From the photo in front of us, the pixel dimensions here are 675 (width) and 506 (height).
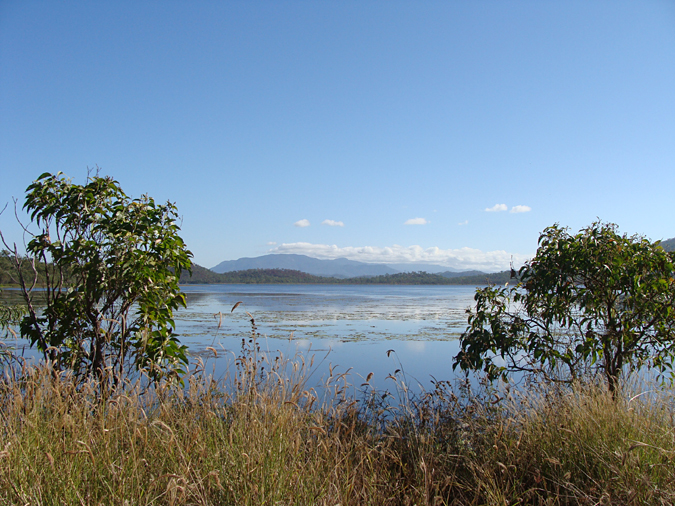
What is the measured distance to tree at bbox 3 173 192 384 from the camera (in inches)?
162

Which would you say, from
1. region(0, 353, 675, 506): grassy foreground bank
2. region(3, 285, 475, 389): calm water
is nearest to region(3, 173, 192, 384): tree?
region(0, 353, 675, 506): grassy foreground bank

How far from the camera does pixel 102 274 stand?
412 centimetres

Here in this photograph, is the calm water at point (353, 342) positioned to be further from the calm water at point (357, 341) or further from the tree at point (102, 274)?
the tree at point (102, 274)

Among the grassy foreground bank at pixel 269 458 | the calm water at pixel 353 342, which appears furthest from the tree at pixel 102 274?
the calm water at pixel 353 342

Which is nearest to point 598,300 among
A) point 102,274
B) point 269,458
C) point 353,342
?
point 269,458

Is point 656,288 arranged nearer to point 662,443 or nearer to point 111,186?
point 662,443

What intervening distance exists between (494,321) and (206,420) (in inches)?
143

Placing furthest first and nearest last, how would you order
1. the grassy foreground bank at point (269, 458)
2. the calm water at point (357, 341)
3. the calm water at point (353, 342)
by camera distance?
the calm water at point (357, 341)
the calm water at point (353, 342)
the grassy foreground bank at point (269, 458)

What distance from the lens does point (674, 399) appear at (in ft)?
13.6

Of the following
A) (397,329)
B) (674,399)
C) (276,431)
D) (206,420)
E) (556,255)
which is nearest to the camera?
(276,431)

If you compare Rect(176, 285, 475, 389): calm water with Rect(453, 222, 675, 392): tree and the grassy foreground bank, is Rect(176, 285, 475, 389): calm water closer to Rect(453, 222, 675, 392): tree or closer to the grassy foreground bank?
Rect(453, 222, 675, 392): tree

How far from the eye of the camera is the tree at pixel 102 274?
412 centimetres

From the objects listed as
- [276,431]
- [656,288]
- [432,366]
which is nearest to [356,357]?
[432,366]

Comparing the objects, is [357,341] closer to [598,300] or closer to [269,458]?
[598,300]
